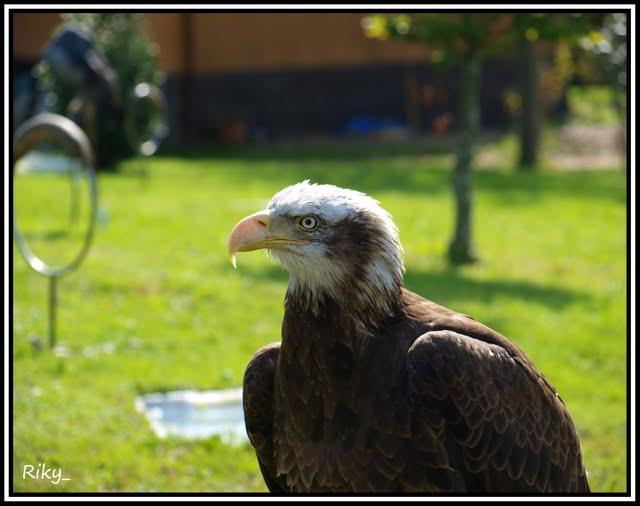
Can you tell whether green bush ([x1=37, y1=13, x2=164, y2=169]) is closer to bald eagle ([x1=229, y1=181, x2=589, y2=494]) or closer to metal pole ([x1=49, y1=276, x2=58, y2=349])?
metal pole ([x1=49, y1=276, x2=58, y2=349])

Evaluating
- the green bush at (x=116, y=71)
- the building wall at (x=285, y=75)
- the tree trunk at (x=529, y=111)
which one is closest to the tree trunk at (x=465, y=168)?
the green bush at (x=116, y=71)

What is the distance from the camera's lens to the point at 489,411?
3689 millimetres

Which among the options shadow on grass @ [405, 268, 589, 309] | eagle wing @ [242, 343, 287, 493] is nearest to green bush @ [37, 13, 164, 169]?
shadow on grass @ [405, 268, 589, 309]

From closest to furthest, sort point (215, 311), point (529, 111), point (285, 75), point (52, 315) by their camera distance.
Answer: point (52, 315), point (215, 311), point (529, 111), point (285, 75)

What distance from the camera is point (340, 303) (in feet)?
12.4

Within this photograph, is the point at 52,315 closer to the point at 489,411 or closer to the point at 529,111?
the point at 489,411

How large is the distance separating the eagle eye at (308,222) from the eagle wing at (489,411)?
0.58m

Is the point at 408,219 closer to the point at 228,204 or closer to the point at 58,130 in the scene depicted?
the point at 228,204

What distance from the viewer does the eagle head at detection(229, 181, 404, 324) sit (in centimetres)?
372

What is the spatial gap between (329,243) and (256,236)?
0.27 metres

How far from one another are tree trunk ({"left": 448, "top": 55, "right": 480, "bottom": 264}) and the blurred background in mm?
26

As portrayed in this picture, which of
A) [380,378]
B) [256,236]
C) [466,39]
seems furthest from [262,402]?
[466,39]

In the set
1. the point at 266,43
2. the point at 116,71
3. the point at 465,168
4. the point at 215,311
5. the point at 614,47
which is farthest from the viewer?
the point at 266,43
